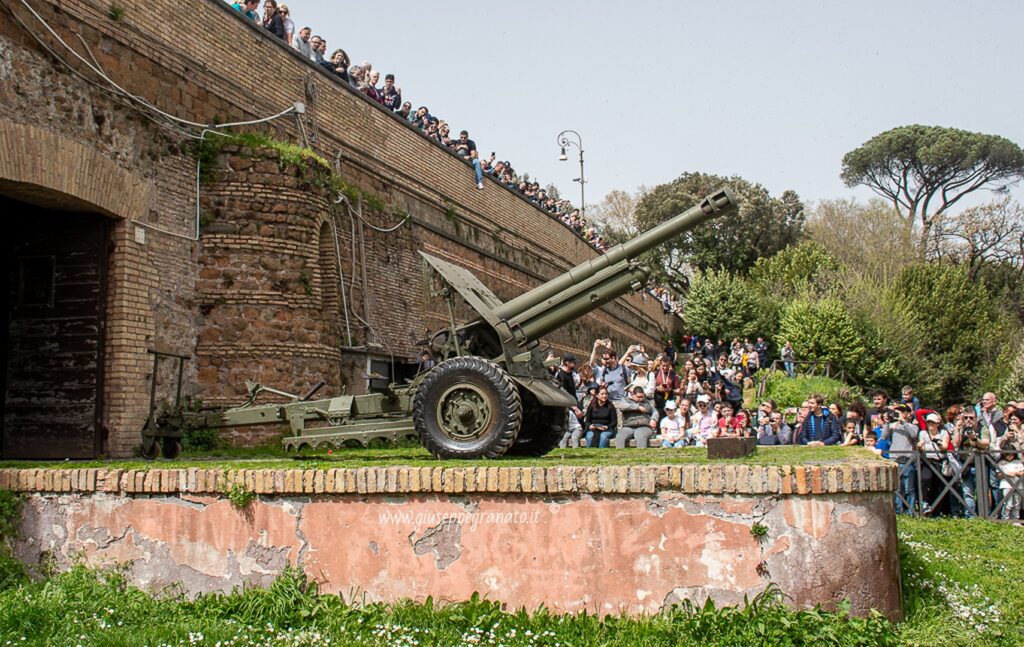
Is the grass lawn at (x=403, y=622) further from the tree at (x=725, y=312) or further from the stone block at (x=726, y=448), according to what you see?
the tree at (x=725, y=312)

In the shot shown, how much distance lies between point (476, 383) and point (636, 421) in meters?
5.61

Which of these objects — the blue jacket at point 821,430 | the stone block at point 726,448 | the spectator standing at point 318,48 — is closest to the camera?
the stone block at point 726,448

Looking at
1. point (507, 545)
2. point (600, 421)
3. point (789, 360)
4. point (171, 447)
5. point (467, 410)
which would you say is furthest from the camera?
point (789, 360)

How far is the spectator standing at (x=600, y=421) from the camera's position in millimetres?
13766

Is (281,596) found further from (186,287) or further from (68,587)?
(186,287)

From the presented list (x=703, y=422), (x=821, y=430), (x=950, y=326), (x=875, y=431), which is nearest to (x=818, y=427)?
(x=821, y=430)

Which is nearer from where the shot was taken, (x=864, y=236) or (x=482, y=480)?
(x=482, y=480)

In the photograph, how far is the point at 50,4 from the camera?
11031mm

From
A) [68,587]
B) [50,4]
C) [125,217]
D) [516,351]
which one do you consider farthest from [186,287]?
[68,587]

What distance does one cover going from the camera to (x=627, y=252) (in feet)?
31.1

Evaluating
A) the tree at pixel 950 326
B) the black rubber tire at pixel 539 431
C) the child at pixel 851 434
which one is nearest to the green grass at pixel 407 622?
the black rubber tire at pixel 539 431

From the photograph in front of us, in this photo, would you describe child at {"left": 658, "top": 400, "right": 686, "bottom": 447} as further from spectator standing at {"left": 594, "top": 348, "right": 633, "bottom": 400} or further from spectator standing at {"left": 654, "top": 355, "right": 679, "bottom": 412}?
spectator standing at {"left": 654, "top": 355, "right": 679, "bottom": 412}

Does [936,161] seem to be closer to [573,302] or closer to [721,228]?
[721,228]

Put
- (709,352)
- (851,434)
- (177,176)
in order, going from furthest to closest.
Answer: (709,352) → (851,434) → (177,176)
